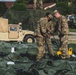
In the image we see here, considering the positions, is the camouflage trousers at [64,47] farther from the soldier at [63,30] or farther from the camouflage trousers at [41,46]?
the camouflage trousers at [41,46]

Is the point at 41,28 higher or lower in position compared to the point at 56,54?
higher

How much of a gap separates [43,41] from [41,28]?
0.49 meters

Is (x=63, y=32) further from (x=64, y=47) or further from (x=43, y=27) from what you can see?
(x=43, y=27)

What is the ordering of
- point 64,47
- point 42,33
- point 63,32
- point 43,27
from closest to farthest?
point 43,27 → point 42,33 → point 63,32 → point 64,47

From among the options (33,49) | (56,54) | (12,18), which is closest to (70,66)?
(56,54)

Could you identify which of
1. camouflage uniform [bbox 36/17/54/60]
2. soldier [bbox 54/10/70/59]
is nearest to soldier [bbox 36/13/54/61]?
camouflage uniform [bbox 36/17/54/60]

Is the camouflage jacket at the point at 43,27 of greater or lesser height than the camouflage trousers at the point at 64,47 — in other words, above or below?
above

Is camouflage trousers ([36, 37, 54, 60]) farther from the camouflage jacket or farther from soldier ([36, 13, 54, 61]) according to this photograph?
the camouflage jacket

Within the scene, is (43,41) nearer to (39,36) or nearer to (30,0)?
(39,36)

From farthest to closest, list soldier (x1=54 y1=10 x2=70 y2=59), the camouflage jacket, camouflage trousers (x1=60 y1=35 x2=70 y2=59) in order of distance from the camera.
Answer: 1. camouflage trousers (x1=60 y1=35 x2=70 y2=59)
2. soldier (x1=54 y1=10 x2=70 y2=59)
3. the camouflage jacket

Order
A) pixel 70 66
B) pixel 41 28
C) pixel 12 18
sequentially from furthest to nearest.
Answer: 1. pixel 12 18
2. pixel 41 28
3. pixel 70 66

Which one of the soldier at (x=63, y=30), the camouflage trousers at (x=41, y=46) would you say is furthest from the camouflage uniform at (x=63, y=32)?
the camouflage trousers at (x=41, y=46)

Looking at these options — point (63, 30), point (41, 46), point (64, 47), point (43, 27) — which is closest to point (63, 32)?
point (63, 30)

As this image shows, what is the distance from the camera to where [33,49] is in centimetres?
1598
